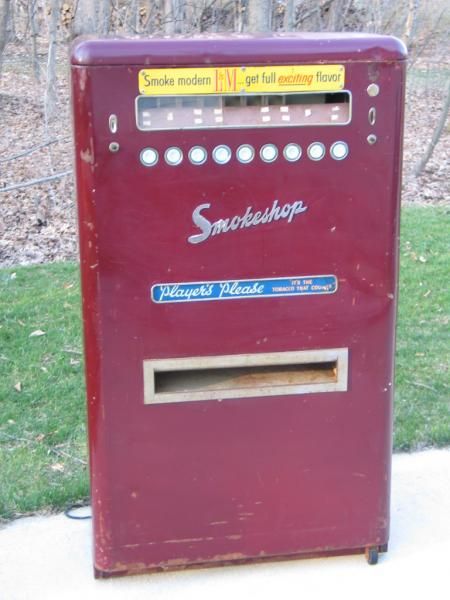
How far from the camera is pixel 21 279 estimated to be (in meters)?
5.78

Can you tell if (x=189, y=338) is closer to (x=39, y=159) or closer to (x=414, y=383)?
(x=414, y=383)

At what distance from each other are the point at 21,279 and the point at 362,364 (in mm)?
3720

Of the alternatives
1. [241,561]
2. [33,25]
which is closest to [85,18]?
[33,25]

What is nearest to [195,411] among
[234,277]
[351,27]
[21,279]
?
[234,277]

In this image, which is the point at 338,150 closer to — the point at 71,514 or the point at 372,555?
the point at 372,555

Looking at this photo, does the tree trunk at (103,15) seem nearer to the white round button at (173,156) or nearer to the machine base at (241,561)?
the white round button at (173,156)

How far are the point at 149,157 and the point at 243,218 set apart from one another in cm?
30

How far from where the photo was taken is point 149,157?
226 centimetres

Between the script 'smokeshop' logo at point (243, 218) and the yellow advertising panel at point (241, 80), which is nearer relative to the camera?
the yellow advertising panel at point (241, 80)

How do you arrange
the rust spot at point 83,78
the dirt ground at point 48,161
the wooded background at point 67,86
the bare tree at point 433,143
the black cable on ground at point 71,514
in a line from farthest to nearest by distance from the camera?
the bare tree at point 433,143, the dirt ground at point 48,161, the wooded background at point 67,86, the black cable on ground at point 71,514, the rust spot at point 83,78

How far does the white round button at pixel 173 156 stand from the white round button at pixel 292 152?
28 cm

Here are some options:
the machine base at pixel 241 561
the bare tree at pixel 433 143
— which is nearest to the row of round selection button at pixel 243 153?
the machine base at pixel 241 561

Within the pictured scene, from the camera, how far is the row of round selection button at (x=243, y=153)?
7.44 ft

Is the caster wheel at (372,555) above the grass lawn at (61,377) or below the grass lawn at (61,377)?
above
